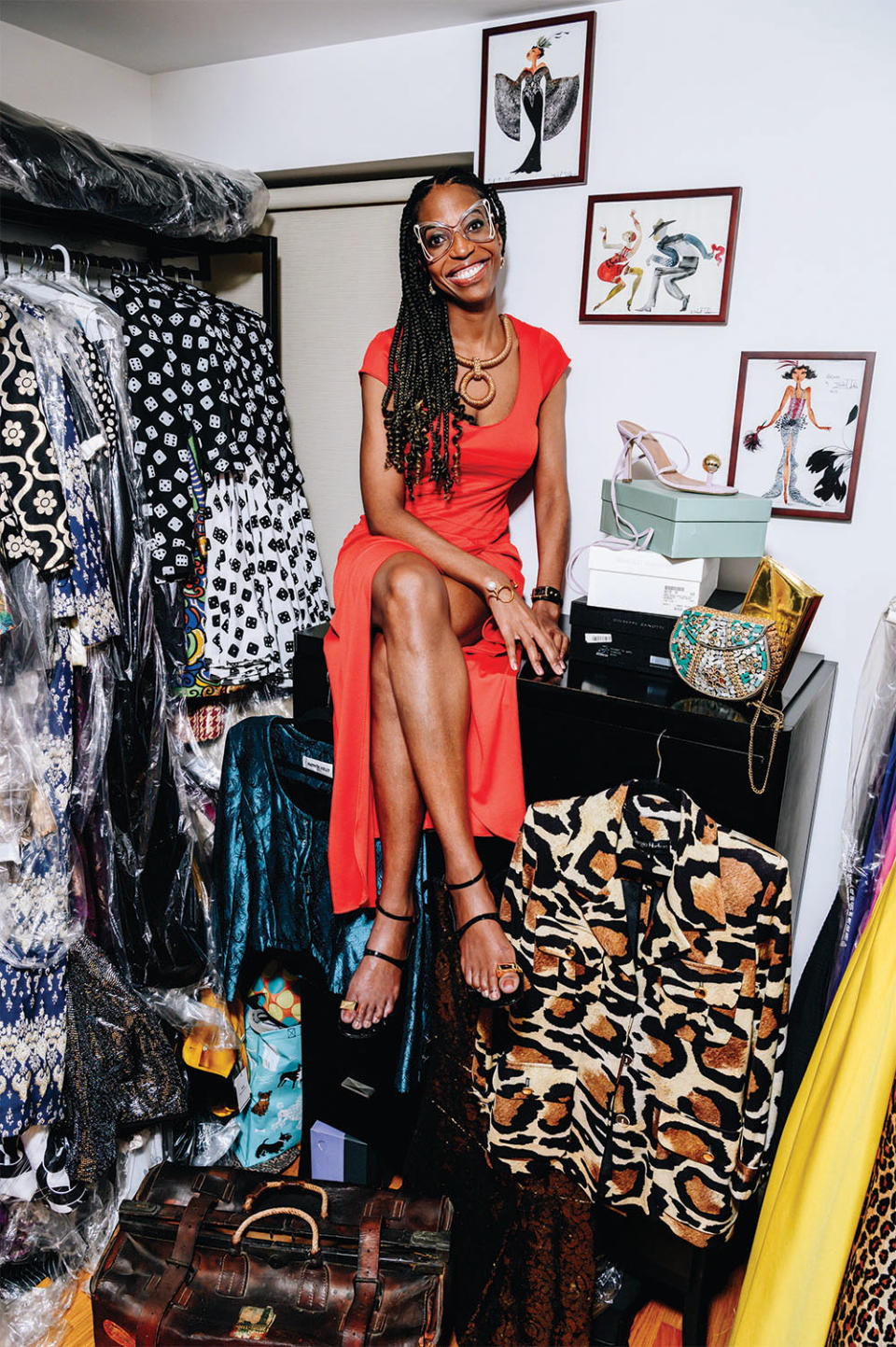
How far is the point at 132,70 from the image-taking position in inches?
91.3

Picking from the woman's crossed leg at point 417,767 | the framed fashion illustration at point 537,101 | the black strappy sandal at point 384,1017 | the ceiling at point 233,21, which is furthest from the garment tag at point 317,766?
the ceiling at point 233,21

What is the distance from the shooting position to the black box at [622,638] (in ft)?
5.25

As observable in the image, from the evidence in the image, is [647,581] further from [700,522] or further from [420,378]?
[420,378]

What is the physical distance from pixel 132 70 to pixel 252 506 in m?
1.16

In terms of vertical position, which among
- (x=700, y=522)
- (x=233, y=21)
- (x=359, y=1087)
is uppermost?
(x=233, y=21)

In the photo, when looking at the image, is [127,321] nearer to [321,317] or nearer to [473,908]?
[321,317]

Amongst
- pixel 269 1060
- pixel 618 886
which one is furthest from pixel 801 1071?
pixel 269 1060

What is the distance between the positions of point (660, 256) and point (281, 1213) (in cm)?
178

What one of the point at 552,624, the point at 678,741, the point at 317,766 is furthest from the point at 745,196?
the point at 317,766

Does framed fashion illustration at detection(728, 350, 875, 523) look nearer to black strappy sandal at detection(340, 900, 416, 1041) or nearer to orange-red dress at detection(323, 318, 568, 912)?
orange-red dress at detection(323, 318, 568, 912)

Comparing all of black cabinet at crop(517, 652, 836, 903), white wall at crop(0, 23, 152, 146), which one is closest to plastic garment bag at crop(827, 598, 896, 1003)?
black cabinet at crop(517, 652, 836, 903)

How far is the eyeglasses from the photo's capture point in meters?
1.72

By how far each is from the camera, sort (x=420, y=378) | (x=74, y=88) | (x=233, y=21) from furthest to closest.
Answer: (x=74, y=88), (x=233, y=21), (x=420, y=378)

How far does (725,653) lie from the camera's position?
4.78 ft
